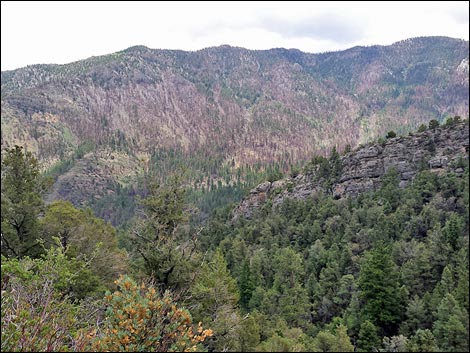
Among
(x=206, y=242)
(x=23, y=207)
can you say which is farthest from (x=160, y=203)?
(x=206, y=242)

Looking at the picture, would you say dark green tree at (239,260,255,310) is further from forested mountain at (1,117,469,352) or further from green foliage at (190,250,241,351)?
green foliage at (190,250,241,351)

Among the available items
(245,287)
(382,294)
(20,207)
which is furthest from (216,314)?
(245,287)

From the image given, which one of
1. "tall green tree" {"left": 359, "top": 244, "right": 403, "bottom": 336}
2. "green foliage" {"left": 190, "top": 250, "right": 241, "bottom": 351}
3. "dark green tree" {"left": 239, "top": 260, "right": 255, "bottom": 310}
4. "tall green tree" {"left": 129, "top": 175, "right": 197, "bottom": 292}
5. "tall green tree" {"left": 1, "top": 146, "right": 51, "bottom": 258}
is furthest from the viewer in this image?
"dark green tree" {"left": 239, "top": 260, "right": 255, "bottom": 310}

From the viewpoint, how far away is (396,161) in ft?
239

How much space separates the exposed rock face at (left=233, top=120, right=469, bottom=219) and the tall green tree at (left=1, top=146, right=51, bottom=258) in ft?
182

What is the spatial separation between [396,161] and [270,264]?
104ft

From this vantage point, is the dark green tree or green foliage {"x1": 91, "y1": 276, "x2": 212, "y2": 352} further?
the dark green tree

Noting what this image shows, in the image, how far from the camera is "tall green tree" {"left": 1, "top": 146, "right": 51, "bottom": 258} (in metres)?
24.9

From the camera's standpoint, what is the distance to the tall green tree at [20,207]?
24.9 m

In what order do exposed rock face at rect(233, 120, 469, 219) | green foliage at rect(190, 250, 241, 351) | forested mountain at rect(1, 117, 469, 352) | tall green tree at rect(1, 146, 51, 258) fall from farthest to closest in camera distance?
exposed rock face at rect(233, 120, 469, 219), tall green tree at rect(1, 146, 51, 258), green foliage at rect(190, 250, 241, 351), forested mountain at rect(1, 117, 469, 352)

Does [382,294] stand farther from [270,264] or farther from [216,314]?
[270,264]

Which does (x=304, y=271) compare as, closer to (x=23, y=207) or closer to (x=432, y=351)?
(x=23, y=207)

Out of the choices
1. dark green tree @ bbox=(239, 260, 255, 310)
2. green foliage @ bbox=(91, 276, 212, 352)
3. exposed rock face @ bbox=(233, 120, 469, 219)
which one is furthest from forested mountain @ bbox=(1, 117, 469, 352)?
exposed rock face @ bbox=(233, 120, 469, 219)

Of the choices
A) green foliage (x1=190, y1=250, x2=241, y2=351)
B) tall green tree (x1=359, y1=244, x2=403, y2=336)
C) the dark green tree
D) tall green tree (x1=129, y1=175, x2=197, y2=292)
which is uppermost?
tall green tree (x1=129, y1=175, x2=197, y2=292)
